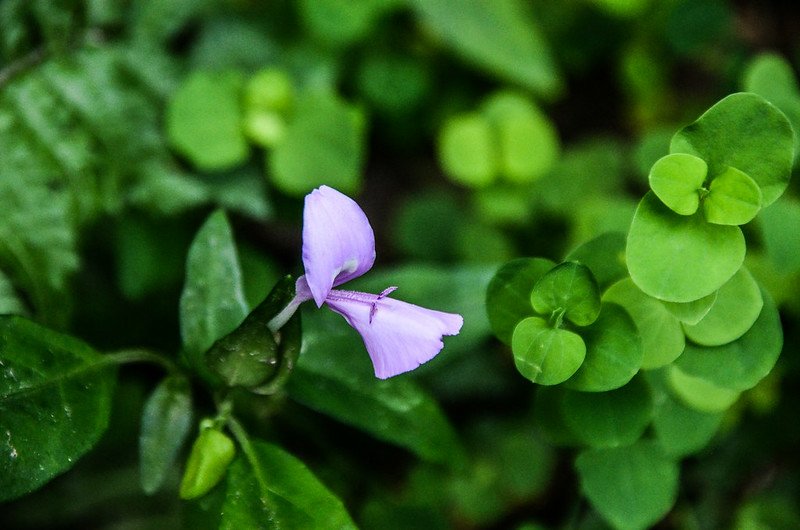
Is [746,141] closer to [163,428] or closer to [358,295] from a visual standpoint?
[358,295]

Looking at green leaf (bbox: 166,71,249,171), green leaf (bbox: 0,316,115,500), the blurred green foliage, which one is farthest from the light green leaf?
green leaf (bbox: 0,316,115,500)

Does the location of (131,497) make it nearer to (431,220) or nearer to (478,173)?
(431,220)

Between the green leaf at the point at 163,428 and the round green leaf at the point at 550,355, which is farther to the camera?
the green leaf at the point at 163,428

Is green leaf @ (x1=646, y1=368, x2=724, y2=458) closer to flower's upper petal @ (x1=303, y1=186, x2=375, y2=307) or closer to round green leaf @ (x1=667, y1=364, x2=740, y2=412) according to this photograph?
round green leaf @ (x1=667, y1=364, x2=740, y2=412)

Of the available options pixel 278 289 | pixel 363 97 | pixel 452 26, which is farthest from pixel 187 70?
pixel 278 289

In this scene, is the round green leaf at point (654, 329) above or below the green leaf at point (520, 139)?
above

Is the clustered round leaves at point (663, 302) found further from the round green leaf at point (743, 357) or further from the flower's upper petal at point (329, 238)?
the flower's upper petal at point (329, 238)

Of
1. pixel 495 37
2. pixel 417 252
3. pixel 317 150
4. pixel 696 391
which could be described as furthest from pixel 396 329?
pixel 495 37

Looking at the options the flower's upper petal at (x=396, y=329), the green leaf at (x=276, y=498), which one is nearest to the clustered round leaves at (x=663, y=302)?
the flower's upper petal at (x=396, y=329)
